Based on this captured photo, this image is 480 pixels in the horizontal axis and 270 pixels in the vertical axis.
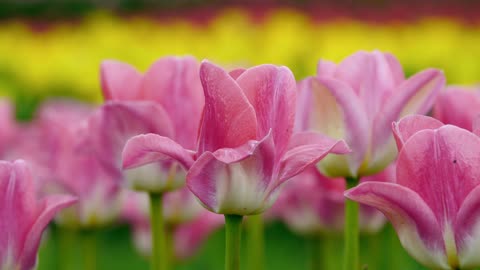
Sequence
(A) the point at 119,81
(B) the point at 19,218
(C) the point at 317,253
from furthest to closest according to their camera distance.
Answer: (C) the point at 317,253, (A) the point at 119,81, (B) the point at 19,218

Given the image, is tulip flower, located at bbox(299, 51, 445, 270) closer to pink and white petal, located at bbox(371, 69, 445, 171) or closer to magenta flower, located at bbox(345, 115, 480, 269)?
pink and white petal, located at bbox(371, 69, 445, 171)

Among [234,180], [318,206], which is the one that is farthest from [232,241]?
[318,206]

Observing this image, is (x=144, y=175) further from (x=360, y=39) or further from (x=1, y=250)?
(x=360, y=39)

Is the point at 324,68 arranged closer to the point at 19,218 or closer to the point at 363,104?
the point at 363,104

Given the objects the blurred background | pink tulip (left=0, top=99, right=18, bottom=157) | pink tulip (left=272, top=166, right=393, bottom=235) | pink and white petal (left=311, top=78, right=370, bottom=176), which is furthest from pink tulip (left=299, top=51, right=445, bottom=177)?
pink tulip (left=0, top=99, right=18, bottom=157)

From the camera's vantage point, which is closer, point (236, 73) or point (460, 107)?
point (236, 73)

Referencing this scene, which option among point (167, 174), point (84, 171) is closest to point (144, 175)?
point (167, 174)
